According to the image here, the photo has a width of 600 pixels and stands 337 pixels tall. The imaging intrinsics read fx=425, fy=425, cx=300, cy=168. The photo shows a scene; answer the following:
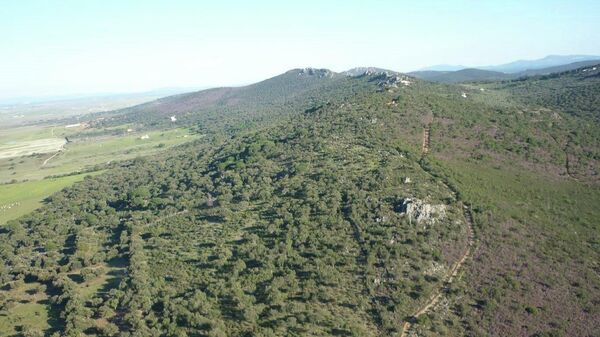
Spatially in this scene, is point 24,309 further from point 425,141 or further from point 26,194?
point 425,141

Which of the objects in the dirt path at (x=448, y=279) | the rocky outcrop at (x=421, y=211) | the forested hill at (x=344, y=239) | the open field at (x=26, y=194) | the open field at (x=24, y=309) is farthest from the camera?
the open field at (x=26, y=194)

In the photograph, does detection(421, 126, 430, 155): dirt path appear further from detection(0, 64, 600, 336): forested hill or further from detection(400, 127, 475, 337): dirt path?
detection(400, 127, 475, 337): dirt path

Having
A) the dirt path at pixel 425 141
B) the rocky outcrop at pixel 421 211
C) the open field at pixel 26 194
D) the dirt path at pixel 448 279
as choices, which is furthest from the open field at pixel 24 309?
the dirt path at pixel 425 141

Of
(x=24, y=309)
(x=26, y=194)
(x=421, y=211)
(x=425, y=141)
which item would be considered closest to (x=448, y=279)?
(x=421, y=211)

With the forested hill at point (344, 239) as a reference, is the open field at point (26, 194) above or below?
below

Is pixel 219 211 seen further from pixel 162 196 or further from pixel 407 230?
pixel 407 230

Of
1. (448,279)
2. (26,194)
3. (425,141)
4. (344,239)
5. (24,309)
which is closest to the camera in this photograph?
(448,279)

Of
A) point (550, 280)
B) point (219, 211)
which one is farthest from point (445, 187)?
point (219, 211)

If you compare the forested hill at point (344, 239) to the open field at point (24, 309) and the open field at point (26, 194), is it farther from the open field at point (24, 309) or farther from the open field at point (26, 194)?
the open field at point (26, 194)
